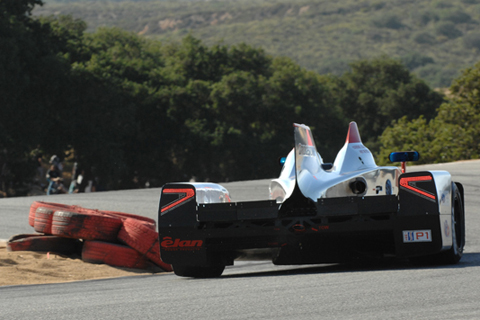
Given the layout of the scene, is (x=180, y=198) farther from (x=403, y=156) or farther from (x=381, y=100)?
(x=381, y=100)

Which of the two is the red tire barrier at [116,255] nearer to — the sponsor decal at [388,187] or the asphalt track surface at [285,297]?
the asphalt track surface at [285,297]

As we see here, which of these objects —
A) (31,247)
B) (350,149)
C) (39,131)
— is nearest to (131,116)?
(39,131)

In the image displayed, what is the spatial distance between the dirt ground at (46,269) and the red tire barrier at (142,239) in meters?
0.21

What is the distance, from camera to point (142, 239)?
10.2 m

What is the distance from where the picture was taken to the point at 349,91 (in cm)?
7256

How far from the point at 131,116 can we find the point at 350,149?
118ft

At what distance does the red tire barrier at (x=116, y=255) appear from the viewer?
10133mm

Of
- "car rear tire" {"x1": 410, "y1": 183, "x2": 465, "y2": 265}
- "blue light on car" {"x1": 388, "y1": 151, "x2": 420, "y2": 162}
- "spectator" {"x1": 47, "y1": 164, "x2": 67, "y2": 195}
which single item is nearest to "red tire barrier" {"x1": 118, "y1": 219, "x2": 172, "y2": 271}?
"blue light on car" {"x1": 388, "y1": 151, "x2": 420, "y2": 162}

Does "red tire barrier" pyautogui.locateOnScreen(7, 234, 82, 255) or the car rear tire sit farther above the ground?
the car rear tire

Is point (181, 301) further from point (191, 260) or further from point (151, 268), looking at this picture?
point (151, 268)

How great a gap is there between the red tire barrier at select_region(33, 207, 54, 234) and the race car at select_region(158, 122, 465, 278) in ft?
11.2

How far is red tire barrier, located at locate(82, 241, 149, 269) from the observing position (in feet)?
33.2

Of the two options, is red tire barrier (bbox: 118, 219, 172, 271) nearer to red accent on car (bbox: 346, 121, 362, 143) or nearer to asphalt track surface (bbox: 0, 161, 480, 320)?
asphalt track surface (bbox: 0, 161, 480, 320)

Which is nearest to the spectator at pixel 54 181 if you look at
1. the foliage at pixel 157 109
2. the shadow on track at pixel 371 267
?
the foliage at pixel 157 109
